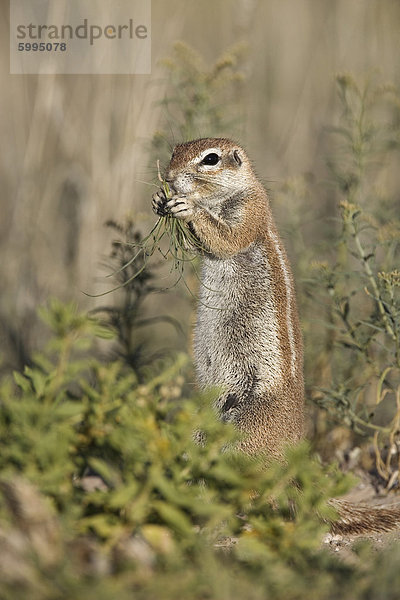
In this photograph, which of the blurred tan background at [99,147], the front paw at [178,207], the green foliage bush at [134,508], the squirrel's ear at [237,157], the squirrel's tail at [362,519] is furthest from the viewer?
the blurred tan background at [99,147]

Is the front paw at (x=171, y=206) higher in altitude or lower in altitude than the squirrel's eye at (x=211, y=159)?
lower

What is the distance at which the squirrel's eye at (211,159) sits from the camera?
12.9ft

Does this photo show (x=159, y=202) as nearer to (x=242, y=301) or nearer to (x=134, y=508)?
(x=242, y=301)

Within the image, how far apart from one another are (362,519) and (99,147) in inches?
144

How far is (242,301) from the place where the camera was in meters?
3.86

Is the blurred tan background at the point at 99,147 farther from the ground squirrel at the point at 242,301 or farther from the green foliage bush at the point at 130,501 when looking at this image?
the green foliage bush at the point at 130,501

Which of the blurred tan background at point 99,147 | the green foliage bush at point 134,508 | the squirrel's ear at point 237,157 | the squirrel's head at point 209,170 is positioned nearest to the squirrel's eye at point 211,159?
the squirrel's head at point 209,170

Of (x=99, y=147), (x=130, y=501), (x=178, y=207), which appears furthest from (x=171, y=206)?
(x=99, y=147)

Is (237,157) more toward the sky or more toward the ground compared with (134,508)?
more toward the sky

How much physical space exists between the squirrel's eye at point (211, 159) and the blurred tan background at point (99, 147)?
0.79 m

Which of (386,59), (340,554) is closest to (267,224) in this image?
(340,554)

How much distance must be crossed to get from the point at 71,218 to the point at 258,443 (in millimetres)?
3325

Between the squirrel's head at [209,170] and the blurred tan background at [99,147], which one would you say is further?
the blurred tan background at [99,147]

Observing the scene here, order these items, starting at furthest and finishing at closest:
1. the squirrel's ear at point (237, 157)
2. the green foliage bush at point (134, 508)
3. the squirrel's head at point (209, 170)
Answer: the squirrel's ear at point (237, 157)
the squirrel's head at point (209, 170)
the green foliage bush at point (134, 508)
